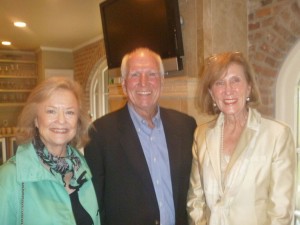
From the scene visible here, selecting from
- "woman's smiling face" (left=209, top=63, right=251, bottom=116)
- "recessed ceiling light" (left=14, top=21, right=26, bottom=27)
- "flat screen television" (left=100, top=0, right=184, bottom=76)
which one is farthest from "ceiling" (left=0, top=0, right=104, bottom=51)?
"woman's smiling face" (left=209, top=63, right=251, bottom=116)

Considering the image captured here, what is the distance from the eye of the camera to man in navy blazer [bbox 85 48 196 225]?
5.36 feet

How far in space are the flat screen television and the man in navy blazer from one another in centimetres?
69

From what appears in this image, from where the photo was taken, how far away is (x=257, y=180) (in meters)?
1.44

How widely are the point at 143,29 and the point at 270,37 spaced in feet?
3.53

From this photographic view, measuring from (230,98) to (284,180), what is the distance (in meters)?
0.47

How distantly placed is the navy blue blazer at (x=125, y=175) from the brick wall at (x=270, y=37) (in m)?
1.14

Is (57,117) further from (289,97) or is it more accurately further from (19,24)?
(19,24)

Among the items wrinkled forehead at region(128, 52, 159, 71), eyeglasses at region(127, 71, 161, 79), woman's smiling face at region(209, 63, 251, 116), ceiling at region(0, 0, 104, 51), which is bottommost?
woman's smiling face at region(209, 63, 251, 116)

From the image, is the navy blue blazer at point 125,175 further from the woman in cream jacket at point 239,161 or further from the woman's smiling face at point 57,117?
the woman's smiling face at point 57,117

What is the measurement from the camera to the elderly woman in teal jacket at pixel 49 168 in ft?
4.03

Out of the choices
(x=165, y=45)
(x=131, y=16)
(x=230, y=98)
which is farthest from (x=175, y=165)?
(x=131, y=16)

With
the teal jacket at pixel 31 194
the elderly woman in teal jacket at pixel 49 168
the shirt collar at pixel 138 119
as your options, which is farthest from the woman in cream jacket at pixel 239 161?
the teal jacket at pixel 31 194

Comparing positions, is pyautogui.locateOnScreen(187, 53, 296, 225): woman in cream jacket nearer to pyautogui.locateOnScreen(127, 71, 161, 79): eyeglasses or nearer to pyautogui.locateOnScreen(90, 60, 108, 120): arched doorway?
pyautogui.locateOnScreen(127, 71, 161, 79): eyeglasses

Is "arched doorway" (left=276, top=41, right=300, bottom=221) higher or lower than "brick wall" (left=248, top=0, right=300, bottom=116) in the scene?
lower
